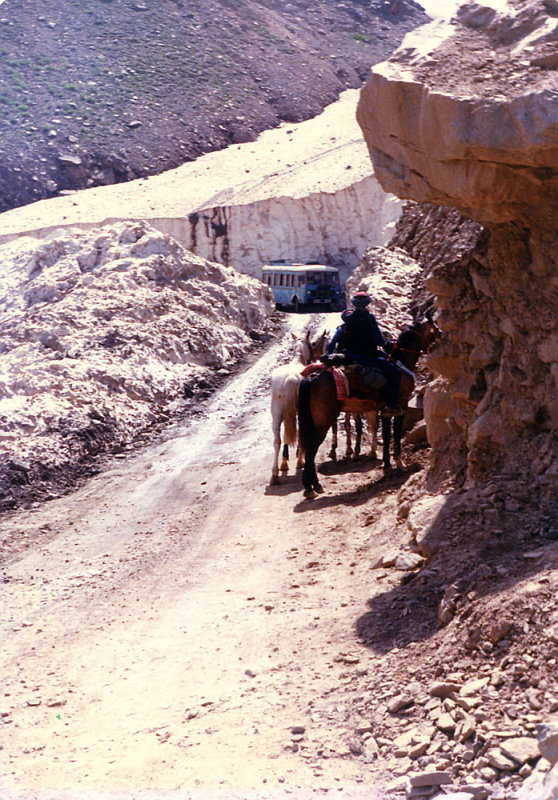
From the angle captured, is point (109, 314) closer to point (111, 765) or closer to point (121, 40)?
Result: point (111, 765)

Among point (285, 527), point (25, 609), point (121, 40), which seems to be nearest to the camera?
point (25, 609)

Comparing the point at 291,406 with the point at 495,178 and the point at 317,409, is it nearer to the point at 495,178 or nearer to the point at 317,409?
the point at 317,409

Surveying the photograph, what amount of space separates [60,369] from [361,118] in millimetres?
10182

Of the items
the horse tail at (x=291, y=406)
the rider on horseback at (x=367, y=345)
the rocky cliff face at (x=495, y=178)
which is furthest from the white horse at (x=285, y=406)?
the rocky cliff face at (x=495, y=178)

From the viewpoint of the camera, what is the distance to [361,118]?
675 cm

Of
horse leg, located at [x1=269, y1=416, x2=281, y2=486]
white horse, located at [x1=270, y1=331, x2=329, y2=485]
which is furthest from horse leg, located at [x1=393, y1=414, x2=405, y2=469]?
horse leg, located at [x1=269, y1=416, x2=281, y2=486]

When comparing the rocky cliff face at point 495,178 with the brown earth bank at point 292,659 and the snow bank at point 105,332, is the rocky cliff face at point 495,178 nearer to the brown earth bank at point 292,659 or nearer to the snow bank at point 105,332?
the brown earth bank at point 292,659

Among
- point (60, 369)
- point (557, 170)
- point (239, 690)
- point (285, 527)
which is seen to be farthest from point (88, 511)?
point (557, 170)

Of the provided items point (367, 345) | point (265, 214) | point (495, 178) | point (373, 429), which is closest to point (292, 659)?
point (495, 178)

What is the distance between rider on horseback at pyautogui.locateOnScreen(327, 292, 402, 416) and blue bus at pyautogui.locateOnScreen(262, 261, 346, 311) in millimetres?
20194

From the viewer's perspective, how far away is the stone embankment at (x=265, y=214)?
36.2 meters

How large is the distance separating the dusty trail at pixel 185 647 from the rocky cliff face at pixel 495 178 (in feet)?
5.67

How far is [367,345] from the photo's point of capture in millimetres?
10922

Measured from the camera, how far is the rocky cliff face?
5.80 metres
